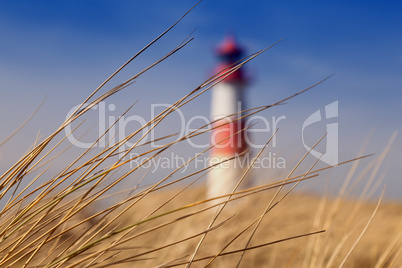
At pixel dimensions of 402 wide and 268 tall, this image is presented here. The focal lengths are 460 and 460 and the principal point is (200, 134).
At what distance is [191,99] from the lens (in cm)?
58

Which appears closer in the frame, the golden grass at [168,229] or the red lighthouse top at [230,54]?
the golden grass at [168,229]

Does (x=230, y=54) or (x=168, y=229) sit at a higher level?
(x=230, y=54)

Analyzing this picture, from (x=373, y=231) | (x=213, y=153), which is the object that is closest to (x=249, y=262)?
(x=373, y=231)

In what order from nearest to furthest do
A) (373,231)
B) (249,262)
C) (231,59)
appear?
(249,262) → (373,231) → (231,59)

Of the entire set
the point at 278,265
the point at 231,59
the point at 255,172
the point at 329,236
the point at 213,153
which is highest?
the point at 231,59

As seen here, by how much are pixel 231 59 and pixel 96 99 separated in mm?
4143

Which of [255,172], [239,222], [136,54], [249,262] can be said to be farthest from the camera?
[249,262]

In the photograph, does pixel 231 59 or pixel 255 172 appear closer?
pixel 255 172

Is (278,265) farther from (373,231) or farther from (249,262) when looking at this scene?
(373,231)

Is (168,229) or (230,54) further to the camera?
(230,54)

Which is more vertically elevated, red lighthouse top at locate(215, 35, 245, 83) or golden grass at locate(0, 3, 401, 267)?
red lighthouse top at locate(215, 35, 245, 83)

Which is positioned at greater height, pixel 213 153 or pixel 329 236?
pixel 213 153

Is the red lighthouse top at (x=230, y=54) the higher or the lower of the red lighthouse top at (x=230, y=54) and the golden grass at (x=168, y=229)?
the higher

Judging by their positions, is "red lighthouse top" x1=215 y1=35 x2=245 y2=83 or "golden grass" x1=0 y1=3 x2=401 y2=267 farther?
"red lighthouse top" x1=215 y1=35 x2=245 y2=83
